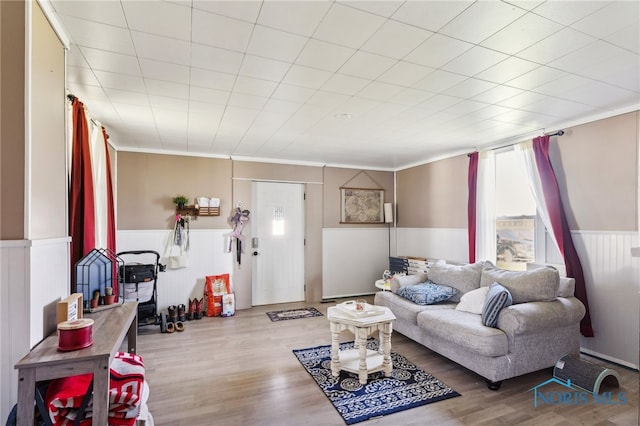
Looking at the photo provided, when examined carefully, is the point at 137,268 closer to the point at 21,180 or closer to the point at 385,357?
the point at 21,180

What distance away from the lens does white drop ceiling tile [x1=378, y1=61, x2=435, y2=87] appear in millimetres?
2248

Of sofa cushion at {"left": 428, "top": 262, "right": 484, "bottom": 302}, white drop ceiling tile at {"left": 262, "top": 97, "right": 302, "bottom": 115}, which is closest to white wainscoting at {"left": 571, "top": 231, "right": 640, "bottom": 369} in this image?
sofa cushion at {"left": 428, "top": 262, "right": 484, "bottom": 302}

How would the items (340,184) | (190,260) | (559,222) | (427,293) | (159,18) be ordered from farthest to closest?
(340,184) < (190,260) < (427,293) < (559,222) < (159,18)

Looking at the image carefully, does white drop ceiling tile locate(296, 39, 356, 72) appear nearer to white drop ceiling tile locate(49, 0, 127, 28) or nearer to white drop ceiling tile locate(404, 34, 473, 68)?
white drop ceiling tile locate(404, 34, 473, 68)

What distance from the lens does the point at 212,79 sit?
2434 mm

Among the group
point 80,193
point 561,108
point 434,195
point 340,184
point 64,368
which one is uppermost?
point 561,108

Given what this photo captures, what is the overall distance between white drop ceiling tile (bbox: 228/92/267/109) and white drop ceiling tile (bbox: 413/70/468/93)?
53.5 inches

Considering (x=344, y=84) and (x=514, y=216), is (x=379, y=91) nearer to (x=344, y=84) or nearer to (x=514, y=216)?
(x=344, y=84)

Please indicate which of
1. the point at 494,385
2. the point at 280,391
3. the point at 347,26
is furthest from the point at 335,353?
the point at 347,26

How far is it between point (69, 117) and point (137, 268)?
207 centimetres

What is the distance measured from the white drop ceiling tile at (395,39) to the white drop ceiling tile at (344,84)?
394 mm

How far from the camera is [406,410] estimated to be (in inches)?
93.3

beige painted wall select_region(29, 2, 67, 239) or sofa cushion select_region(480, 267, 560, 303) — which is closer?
beige painted wall select_region(29, 2, 67, 239)

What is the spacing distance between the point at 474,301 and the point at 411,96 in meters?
2.15
